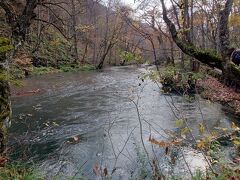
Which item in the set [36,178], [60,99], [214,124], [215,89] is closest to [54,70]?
[60,99]

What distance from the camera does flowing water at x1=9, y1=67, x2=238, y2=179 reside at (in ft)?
24.6

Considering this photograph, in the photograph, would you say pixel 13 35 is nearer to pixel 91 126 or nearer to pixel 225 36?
pixel 91 126

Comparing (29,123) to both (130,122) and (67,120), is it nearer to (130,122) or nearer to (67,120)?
(67,120)

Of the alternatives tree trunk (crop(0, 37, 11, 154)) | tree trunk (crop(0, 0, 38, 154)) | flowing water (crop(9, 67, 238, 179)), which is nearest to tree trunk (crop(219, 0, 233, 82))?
flowing water (crop(9, 67, 238, 179))

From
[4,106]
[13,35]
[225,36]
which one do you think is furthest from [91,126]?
[225,36]

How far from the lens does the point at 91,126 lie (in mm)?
10906

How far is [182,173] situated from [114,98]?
10.0 m

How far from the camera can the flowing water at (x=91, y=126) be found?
7.48 m

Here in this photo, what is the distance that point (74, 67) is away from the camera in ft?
121

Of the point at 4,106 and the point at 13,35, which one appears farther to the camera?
the point at 13,35

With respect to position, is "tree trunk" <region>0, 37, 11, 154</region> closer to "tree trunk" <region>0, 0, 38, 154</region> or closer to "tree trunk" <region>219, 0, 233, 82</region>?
"tree trunk" <region>0, 0, 38, 154</region>

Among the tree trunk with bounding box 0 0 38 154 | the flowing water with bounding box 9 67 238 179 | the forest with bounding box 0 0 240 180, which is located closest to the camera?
the forest with bounding box 0 0 240 180

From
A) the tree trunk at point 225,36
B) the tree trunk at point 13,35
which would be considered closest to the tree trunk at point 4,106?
the tree trunk at point 13,35

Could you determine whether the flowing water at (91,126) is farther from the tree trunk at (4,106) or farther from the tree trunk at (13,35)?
the tree trunk at (13,35)
